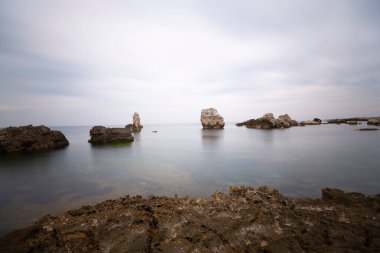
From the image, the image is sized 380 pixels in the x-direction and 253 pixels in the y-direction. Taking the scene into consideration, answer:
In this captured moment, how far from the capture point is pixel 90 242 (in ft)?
15.4

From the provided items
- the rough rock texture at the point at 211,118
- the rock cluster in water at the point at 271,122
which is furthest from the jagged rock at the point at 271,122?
the rough rock texture at the point at 211,118

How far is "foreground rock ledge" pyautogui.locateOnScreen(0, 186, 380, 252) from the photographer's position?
14.5 feet

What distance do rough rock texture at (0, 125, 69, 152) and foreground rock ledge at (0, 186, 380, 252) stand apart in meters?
32.0

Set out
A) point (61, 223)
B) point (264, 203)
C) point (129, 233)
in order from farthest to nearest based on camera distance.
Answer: point (264, 203), point (61, 223), point (129, 233)

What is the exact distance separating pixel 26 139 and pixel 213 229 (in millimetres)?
36733

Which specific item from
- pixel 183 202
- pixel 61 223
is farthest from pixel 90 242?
pixel 183 202

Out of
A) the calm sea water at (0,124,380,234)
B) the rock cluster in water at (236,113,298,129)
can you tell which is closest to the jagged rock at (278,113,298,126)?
the rock cluster in water at (236,113,298,129)

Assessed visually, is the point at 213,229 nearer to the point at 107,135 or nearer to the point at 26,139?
the point at 26,139

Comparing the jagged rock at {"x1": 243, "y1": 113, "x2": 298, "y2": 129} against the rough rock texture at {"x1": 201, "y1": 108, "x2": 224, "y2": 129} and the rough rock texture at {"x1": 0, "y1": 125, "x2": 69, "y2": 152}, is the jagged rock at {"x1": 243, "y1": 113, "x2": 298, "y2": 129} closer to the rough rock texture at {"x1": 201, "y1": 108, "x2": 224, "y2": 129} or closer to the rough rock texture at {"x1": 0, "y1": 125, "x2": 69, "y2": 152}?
the rough rock texture at {"x1": 201, "y1": 108, "x2": 224, "y2": 129}

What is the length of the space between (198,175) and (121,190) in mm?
5797

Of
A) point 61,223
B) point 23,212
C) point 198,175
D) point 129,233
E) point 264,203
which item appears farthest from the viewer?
point 198,175

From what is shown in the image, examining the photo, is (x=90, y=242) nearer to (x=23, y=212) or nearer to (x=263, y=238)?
(x=263, y=238)

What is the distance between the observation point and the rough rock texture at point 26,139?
29000 millimetres

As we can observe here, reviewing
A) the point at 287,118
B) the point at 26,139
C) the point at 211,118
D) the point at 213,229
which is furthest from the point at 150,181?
the point at 287,118
